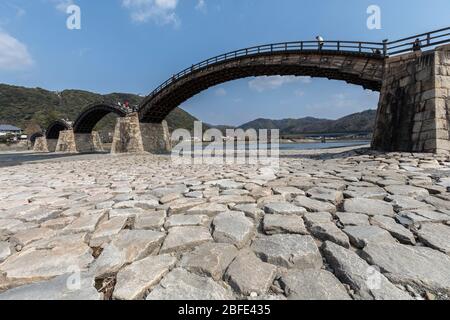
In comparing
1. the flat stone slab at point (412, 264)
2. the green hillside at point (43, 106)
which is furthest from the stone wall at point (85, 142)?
the green hillside at point (43, 106)

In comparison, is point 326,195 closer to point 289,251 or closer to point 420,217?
point 420,217

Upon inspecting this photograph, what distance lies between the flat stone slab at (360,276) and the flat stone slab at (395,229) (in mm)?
570

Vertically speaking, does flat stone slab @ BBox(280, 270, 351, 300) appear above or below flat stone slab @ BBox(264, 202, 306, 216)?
below

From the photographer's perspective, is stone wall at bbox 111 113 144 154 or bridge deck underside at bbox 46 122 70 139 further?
bridge deck underside at bbox 46 122 70 139

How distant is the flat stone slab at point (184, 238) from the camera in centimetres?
191

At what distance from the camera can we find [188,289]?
139 centimetres

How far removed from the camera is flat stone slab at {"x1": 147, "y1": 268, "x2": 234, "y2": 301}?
135 centimetres

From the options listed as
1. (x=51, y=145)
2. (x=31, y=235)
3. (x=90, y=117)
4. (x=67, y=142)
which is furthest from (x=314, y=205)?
(x=51, y=145)

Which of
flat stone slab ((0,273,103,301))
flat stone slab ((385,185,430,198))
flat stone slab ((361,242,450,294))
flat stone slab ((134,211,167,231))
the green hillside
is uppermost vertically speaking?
the green hillside

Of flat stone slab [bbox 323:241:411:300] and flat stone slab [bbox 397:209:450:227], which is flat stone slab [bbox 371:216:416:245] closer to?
flat stone slab [bbox 397:209:450:227]

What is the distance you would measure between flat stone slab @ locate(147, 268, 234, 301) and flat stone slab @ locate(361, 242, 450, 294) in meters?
1.08

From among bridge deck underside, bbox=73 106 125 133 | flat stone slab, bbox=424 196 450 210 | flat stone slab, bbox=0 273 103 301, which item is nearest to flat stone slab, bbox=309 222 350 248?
flat stone slab, bbox=424 196 450 210
